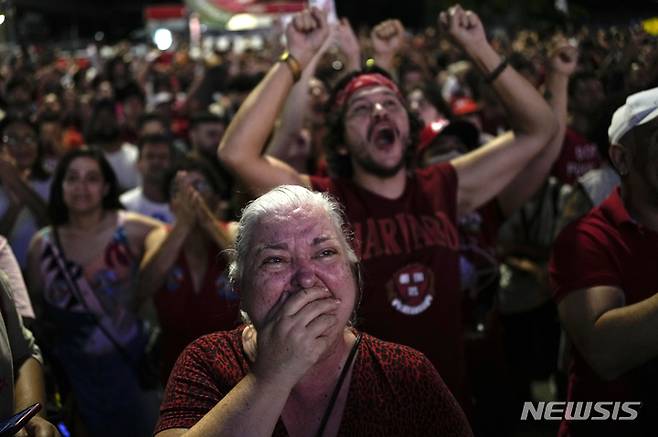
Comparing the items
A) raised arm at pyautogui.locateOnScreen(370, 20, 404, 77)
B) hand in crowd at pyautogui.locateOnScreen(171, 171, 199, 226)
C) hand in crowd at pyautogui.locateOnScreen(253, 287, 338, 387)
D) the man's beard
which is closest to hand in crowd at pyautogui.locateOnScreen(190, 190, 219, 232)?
hand in crowd at pyautogui.locateOnScreen(171, 171, 199, 226)

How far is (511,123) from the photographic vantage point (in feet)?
11.0

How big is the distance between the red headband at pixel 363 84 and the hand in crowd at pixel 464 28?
→ 12.2 inches

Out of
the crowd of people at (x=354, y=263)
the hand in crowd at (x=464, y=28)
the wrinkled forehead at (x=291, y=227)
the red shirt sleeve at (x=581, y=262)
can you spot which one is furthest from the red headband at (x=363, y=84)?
the wrinkled forehead at (x=291, y=227)

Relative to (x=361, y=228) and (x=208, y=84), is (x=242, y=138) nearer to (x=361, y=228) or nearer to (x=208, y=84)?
(x=361, y=228)

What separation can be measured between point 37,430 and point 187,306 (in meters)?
1.72

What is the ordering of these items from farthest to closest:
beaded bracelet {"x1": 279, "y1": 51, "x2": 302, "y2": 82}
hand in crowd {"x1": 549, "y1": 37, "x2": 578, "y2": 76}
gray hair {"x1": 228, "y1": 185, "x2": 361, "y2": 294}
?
hand in crowd {"x1": 549, "y1": 37, "x2": 578, "y2": 76}
beaded bracelet {"x1": 279, "y1": 51, "x2": 302, "y2": 82}
gray hair {"x1": 228, "y1": 185, "x2": 361, "y2": 294}

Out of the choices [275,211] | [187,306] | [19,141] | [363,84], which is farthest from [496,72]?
[19,141]

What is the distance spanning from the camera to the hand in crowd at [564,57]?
348cm

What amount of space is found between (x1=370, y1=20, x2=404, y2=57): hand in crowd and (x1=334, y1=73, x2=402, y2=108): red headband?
1.80 feet

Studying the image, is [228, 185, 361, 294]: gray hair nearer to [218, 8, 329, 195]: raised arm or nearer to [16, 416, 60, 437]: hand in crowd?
[16, 416, 60, 437]: hand in crowd

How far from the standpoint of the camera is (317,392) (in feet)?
6.68

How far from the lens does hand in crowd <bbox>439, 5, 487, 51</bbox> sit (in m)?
3.33

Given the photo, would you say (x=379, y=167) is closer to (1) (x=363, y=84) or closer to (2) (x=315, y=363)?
(1) (x=363, y=84)

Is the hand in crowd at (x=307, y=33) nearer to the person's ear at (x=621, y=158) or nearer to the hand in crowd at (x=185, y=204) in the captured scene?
the hand in crowd at (x=185, y=204)
